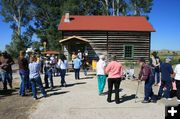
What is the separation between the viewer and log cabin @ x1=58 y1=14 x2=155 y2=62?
2622 centimetres

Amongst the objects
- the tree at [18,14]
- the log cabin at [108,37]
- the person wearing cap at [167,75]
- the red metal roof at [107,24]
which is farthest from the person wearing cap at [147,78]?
the tree at [18,14]

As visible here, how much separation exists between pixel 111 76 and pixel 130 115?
2.08 m

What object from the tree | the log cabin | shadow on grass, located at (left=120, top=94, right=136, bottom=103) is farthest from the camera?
the tree

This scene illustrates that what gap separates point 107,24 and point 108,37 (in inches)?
66.0

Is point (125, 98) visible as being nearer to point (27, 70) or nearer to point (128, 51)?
point (27, 70)

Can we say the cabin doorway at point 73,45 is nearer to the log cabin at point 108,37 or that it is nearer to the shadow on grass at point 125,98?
the log cabin at point 108,37

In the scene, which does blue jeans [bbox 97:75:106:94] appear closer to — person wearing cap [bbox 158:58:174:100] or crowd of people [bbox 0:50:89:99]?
crowd of people [bbox 0:50:89:99]

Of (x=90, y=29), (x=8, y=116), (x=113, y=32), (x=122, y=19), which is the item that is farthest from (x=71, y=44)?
(x=8, y=116)

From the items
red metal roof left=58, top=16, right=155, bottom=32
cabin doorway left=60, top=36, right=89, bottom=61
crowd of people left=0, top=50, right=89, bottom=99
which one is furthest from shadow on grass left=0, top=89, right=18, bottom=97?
red metal roof left=58, top=16, right=155, bottom=32

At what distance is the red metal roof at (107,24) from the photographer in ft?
87.9

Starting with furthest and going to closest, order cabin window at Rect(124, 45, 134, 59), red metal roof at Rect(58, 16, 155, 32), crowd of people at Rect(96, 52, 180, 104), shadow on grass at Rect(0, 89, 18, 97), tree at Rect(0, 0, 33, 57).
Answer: tree at Rect(0, 0, 33, 57) → cabin window at Rect(124, 45, 134, 59) → red metal roof at Rect(58, 16, 155, 32) → shadow on grass at Rect(0, 89, 18, 97) → crowd of people at Rect(96, 52, 180, 104)

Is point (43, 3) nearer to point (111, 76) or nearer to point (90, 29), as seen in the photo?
point (90, 29)

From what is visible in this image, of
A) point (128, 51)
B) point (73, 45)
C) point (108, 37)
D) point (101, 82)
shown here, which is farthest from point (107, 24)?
point (101, 82)

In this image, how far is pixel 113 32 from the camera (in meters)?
27.2
